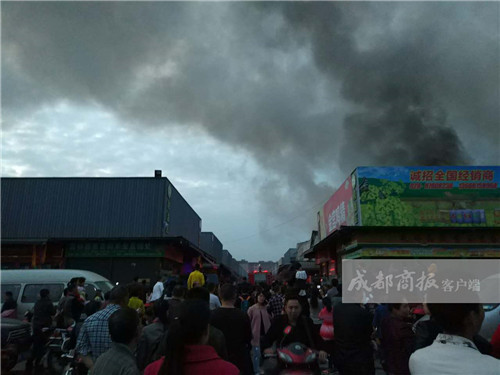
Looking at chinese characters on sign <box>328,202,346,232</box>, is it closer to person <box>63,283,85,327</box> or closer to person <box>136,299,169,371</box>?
person <box>63,283,85,327</box>

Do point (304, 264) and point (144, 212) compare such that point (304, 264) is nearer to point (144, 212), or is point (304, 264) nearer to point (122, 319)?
point (144, 212)

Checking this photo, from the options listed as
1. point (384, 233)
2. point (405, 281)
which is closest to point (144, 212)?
point (384, 233)

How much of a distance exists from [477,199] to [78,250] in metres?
29.2

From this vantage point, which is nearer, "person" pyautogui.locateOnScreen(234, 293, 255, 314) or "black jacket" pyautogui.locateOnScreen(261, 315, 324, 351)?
"black jacket" pyautogui.locateOnScreen(261, 315, 324, 351)

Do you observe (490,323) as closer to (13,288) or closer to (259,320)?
(259,320)

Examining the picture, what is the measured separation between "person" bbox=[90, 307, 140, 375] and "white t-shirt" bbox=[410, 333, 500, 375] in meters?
2.23

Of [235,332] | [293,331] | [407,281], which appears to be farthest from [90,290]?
[407,281]

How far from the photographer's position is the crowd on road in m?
2.23

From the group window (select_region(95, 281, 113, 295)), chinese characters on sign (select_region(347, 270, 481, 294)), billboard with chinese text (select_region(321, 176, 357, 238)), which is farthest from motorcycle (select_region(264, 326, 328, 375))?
billboard with chinese text (select_region(321, 176, 357, 238))

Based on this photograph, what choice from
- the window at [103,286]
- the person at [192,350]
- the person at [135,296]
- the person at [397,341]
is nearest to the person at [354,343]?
the person at [397,341]

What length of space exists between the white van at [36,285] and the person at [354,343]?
425 inches

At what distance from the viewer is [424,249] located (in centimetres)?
2383

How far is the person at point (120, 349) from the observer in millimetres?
2965

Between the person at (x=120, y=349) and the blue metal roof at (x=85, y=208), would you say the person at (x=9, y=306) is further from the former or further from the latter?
the blue metal roof at (x=85, y=208)
